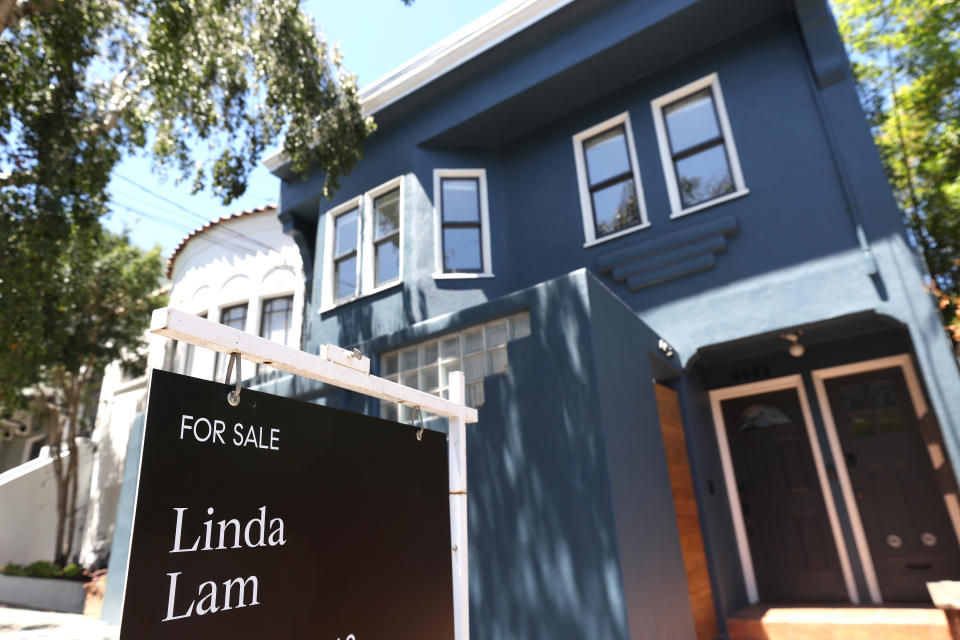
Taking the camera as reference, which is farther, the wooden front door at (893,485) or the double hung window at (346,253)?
the double hung window at (346,253)

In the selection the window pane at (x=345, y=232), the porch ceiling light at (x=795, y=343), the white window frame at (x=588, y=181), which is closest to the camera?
the porch ceiling light at (x=795, y=343)

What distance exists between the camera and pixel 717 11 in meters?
7.05

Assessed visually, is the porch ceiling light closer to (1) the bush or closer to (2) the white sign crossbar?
(2) the white sign crossbar

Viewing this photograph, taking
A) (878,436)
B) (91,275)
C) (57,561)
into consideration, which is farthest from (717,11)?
(57,561)

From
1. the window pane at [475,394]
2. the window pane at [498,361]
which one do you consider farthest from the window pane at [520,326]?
the window pane at [475,394]

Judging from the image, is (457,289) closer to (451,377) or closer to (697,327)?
(697,327)

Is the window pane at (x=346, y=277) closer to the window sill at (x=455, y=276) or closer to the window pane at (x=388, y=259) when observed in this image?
the window pane at (x=388, y=259)

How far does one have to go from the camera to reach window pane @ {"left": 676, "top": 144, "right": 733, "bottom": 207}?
717 cm

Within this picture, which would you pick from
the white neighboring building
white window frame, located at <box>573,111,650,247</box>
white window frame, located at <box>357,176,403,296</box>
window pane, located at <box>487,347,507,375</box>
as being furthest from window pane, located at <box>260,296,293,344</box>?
window pane, located at <box>487,347,507,375</box>

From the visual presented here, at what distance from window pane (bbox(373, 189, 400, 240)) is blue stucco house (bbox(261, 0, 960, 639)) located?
0.03 meters

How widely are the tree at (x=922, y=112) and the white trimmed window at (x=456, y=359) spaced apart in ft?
20.2

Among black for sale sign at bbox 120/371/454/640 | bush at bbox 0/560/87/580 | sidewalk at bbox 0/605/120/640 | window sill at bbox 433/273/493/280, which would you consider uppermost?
window sill at bbox 433/273/493/280

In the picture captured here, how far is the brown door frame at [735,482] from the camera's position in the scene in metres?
6.67

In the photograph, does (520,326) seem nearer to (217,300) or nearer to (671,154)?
(671,154)
